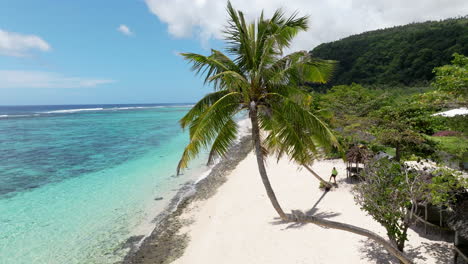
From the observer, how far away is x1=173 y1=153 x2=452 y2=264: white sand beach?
7.28 metres

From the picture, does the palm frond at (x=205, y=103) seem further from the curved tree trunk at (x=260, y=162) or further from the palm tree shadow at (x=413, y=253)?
the palm tree shadow at (x=413, y=253)

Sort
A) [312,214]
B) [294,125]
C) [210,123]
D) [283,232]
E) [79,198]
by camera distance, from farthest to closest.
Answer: [79,198], [312,214], [283,232], [294,125], [210,123]

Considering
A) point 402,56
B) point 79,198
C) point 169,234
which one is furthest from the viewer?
point 402,56

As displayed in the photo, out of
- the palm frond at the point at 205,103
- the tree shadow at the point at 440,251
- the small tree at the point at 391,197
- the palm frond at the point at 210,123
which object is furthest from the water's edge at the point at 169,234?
the tree shadow at the point at 440,251

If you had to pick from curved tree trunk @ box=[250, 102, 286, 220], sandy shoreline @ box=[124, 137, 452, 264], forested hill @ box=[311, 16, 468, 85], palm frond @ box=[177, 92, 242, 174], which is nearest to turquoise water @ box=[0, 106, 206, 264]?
sandy shoreline @ box=[124, 137, 452, 264]

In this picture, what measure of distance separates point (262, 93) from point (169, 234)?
7.69 meters

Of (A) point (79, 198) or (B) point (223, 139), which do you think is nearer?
(B) point (223, 139)

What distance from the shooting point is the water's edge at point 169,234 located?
29.4 ft

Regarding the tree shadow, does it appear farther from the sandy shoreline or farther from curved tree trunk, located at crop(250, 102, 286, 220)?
curved tree trunk, located at crop(250, 102, 286, 220)

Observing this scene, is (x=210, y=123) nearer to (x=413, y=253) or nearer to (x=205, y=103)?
(x=205, y=103)

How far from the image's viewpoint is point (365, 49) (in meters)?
77.3

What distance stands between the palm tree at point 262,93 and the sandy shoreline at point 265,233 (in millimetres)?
3638

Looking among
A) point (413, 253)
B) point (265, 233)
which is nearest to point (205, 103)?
point (265, 233)

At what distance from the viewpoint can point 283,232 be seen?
8.99 m
